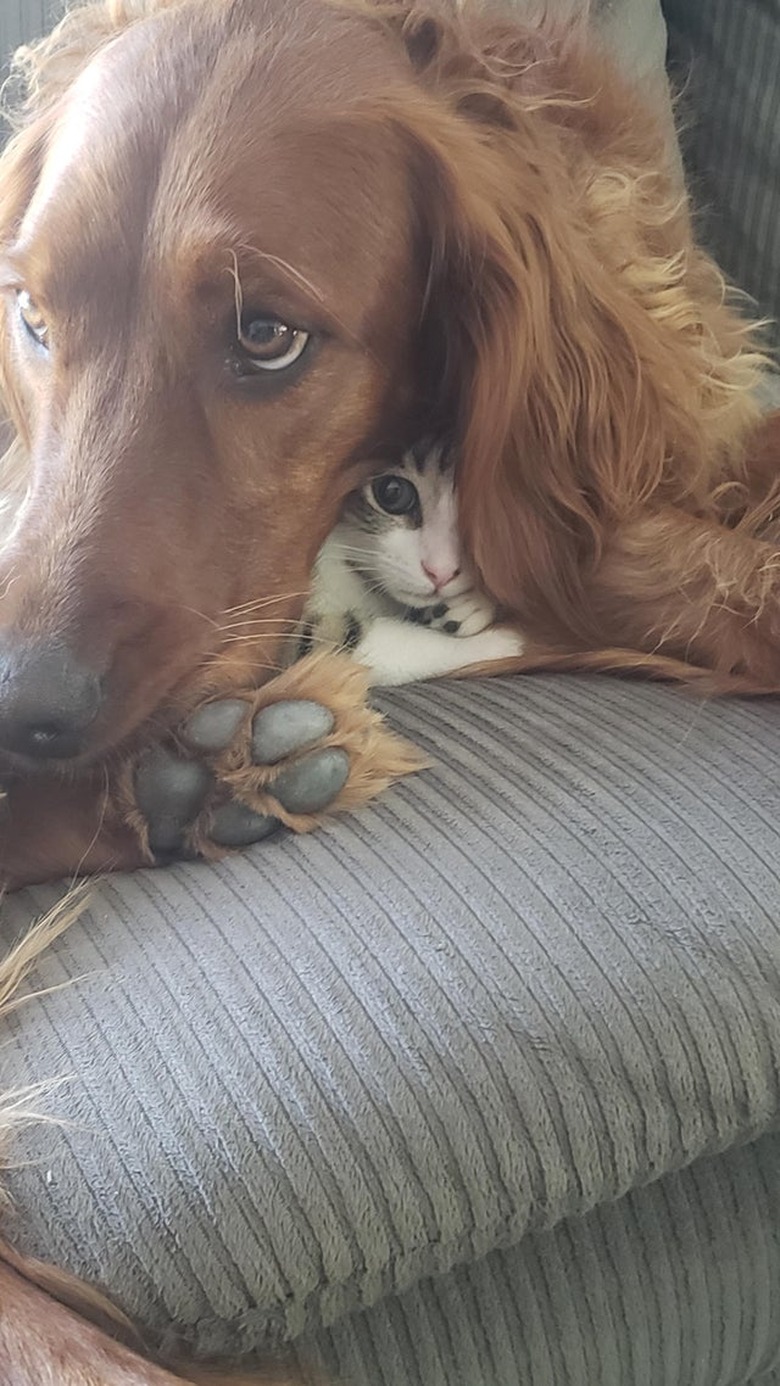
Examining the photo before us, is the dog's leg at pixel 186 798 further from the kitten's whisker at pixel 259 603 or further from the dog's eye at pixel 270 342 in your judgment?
the dog's eye at pixel 270 342

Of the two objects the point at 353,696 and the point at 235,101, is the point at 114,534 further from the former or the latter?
the point at 235,101

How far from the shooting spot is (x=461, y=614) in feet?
3.80

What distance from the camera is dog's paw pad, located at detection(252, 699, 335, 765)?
911 mm

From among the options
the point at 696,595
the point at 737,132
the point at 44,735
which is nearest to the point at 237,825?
the point at 44,735

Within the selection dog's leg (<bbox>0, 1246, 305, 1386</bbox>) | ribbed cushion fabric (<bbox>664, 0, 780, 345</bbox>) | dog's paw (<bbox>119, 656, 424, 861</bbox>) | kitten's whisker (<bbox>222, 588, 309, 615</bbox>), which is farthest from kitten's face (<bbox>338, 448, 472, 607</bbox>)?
ribbed cushion fabric (<bbox>664, 0, 780, 345</bbox>)

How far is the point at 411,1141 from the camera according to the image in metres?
0.75

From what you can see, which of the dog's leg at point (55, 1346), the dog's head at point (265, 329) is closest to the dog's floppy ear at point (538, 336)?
the dog's head at point (265, 329)

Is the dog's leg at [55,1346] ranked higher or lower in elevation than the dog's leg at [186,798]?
lower

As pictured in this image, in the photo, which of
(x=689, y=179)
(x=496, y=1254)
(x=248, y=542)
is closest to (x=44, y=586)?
(x=248, y=542)

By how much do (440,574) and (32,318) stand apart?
1.31ft

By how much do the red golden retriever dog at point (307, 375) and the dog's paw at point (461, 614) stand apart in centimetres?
3

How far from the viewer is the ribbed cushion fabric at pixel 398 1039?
71cm

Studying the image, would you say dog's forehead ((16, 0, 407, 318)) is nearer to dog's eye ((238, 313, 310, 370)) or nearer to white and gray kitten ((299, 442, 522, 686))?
dog's eye ((238, 313, 310, 370))

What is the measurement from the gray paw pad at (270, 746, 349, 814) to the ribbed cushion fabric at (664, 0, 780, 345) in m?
1.10
